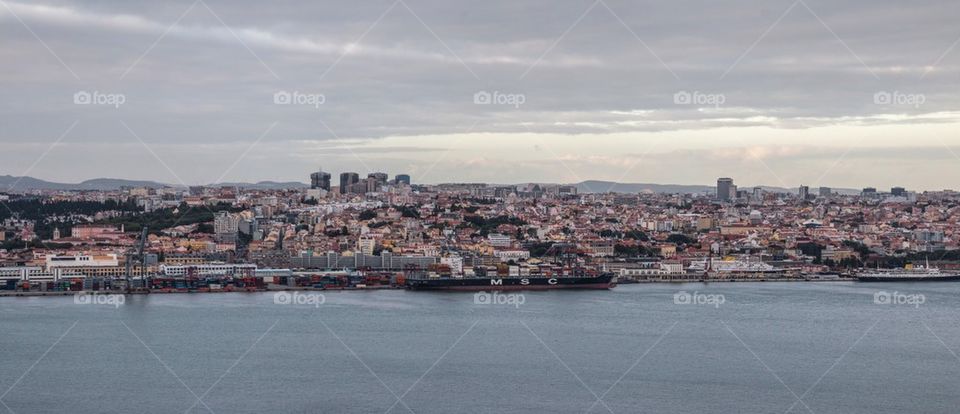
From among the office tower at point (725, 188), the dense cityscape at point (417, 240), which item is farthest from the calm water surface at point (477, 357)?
the office tower at point (725, 188)

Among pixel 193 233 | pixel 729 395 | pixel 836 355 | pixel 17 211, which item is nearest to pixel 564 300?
pixel 836 355

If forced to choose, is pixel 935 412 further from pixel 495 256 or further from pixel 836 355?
pixel 495 256

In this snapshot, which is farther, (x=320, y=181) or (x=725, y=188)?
(x=725, y=188)

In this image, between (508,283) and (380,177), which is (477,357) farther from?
(380,177)

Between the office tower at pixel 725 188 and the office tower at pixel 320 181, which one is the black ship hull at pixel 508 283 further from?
the office tower at pixel 725 188

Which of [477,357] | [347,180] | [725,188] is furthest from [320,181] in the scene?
[477,357]

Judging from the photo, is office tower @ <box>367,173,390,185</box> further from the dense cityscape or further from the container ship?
the container ship
